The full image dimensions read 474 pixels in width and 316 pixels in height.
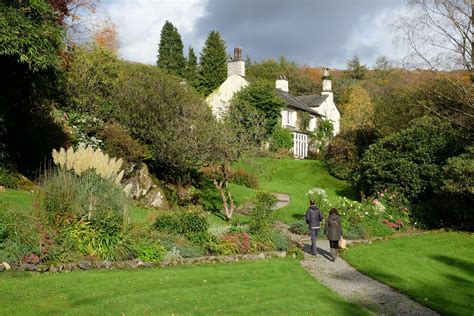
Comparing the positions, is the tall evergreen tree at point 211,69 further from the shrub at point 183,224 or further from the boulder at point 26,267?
the boulder at point 26,267

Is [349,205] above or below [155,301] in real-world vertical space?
above

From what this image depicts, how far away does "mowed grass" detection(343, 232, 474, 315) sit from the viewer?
9984 mm

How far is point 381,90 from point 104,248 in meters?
59.8

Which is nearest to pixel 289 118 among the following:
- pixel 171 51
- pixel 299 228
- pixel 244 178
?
pixel 244 178

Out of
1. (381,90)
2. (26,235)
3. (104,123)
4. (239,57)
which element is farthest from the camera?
(381,90)

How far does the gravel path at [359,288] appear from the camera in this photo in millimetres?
9109

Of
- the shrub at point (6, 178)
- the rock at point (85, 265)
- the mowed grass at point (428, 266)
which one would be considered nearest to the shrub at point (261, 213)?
the mowed grass at point (428, 266)

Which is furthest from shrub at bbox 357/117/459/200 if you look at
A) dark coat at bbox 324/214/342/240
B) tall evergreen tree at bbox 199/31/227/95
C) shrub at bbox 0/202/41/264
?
tall evergreen tree at bbox 199/31/227/95

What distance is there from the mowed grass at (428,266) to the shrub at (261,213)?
2.80m

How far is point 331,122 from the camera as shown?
176 feet

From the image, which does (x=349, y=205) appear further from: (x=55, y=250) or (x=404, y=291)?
(x=55, y=250)

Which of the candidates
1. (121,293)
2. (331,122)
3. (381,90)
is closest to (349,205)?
(121,293)

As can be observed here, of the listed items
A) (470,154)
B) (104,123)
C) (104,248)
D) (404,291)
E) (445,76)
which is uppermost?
(445,76)

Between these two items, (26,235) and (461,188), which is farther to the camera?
(461,188)
